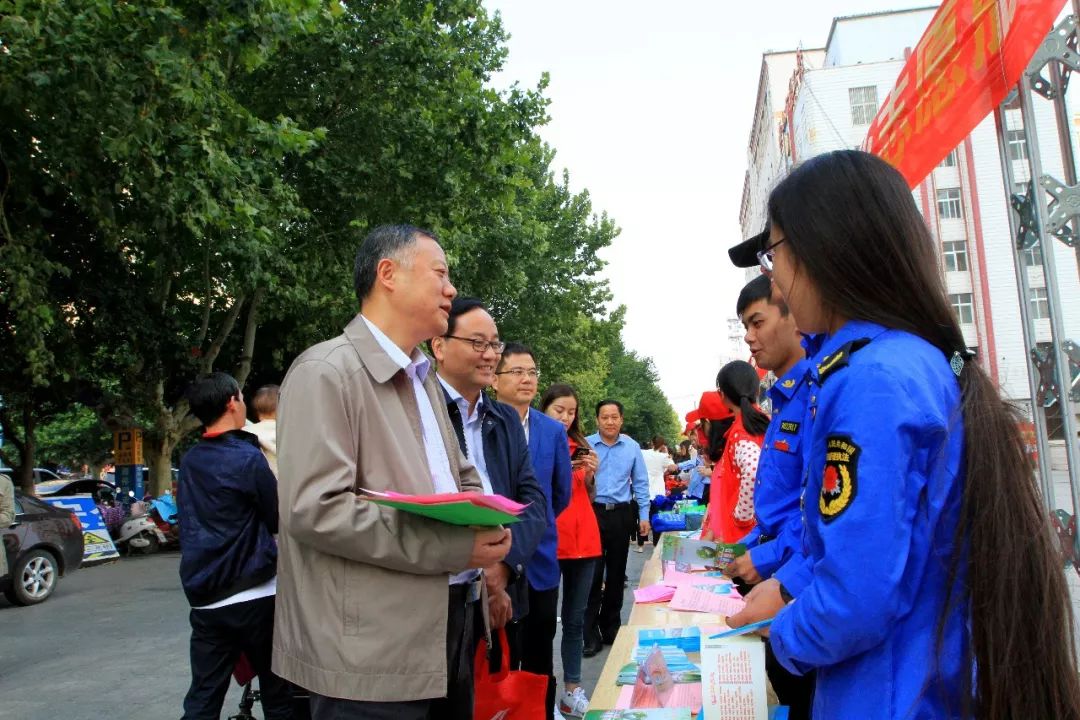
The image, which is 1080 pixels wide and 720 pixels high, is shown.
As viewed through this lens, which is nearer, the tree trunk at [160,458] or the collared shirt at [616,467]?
the collared shirt at [616,467]

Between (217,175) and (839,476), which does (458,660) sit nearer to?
(839,476)

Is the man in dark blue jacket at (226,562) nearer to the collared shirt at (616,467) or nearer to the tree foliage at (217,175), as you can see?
the collared shirt at (616,467)

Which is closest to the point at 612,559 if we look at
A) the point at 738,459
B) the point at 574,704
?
the point at 574,704

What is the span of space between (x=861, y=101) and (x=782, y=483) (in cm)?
4208

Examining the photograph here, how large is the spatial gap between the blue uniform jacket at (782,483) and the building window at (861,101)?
40.8 metres

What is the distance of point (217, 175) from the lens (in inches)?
332

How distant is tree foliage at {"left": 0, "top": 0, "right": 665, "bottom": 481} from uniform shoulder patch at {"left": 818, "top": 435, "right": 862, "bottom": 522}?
7.84 m

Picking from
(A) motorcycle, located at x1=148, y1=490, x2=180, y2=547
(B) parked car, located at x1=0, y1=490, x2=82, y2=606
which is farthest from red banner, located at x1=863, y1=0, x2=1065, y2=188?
(A) motorcycle, located at x1=148, y1=490, x2=180, y2=547

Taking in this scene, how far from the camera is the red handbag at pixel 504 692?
8.19 feet

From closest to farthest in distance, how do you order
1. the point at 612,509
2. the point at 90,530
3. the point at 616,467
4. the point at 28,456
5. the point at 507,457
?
1. the point at 507,457
2. the point at 612,509
3. the point at 616,467
4. the point at 90,530
5. the point at 28,456

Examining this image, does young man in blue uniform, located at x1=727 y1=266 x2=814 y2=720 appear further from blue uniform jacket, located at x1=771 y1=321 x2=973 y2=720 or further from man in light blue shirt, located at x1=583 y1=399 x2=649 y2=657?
man in light blue shirt, located at x1=583 y1=399 x2=649 y2=657

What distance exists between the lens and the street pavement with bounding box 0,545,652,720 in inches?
213

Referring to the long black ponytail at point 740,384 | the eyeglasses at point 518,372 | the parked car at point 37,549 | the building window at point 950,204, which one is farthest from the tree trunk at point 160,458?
the building window at point 950,204

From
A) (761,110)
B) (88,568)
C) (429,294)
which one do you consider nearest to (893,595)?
(429,294)
